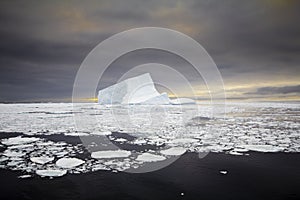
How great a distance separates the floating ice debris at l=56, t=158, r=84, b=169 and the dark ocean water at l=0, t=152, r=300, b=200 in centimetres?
77

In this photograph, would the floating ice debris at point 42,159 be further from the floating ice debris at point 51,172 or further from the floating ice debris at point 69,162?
Result: the floating ice debris at point 51,172

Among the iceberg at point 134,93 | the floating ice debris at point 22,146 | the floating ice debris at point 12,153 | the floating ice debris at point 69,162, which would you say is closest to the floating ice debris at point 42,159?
the floating ice debris at point 69,162

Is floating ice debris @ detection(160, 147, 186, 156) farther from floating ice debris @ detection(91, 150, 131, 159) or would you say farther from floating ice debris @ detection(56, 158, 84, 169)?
floating ice debris @ detection(56, 158, 84, 169)

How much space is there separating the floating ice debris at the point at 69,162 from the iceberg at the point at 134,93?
43487 millimetres

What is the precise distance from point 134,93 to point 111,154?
47893 mm

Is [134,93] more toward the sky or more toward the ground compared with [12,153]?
more toward the sky

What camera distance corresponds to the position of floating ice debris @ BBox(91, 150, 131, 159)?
7.42m

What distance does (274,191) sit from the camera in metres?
4.73

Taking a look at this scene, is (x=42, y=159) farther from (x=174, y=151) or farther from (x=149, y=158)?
(x=174, y=151)

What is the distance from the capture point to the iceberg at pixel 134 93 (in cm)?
5144

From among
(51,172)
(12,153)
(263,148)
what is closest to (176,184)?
(51,172)

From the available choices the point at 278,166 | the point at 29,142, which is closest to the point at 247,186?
the point at 278,166

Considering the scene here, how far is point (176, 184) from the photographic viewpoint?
5.16 m

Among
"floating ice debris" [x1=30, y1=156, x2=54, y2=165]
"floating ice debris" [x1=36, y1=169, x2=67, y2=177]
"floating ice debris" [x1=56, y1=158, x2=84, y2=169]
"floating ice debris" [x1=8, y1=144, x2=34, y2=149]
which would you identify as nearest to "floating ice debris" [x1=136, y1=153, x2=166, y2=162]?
"floating ice debris" [x1=56, y1=158, x2=84, y2=169]
